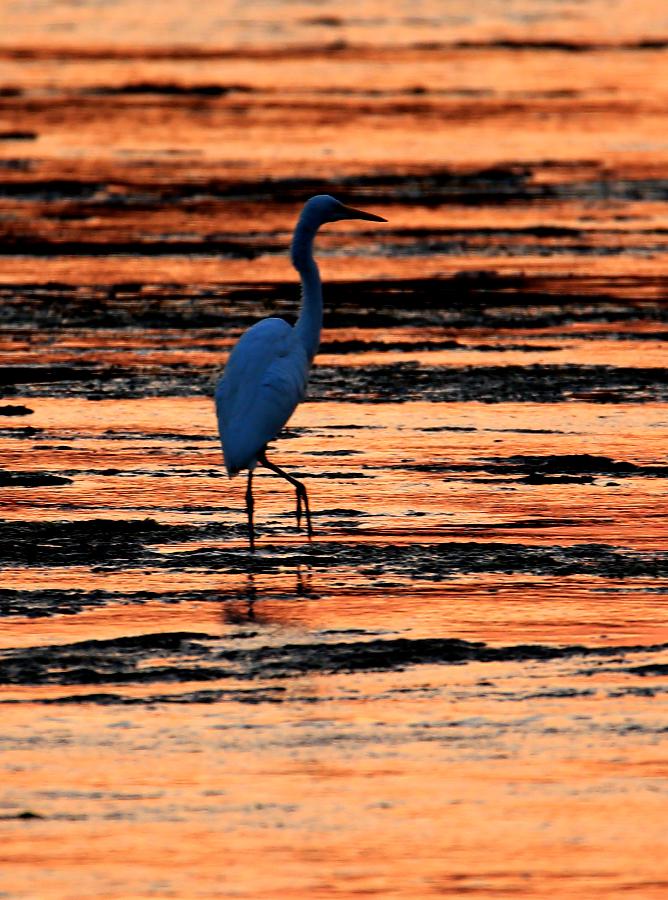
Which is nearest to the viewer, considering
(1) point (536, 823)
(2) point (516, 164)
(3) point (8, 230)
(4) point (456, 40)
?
(1) point (536, 823)

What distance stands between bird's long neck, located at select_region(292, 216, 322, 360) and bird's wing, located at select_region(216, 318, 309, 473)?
31cm

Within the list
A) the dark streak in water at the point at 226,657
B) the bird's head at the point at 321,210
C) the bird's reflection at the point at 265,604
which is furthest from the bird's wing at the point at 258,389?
the dark streak in water at the point at 226,657

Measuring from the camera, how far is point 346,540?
38.4 ft

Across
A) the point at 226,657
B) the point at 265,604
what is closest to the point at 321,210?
the point at 265,604

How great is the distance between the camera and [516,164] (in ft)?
95.5

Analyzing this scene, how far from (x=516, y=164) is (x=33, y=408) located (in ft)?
48.6

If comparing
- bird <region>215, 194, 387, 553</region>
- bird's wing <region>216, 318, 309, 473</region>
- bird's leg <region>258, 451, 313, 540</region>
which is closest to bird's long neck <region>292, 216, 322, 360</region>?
bird <region>215, 194, 387, 553</region>

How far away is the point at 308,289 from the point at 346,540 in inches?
86.3

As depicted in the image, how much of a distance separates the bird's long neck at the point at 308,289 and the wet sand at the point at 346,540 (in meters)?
0.82

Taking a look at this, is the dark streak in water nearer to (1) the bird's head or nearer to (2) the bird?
(2) the bird

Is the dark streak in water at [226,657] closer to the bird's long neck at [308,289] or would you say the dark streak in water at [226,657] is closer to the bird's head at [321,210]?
the bird's long neck at [308,289]

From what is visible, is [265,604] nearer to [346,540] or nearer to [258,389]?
[346,540]

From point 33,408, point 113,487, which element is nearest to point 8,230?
point 33,408

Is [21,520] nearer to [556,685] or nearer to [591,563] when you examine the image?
[591,563]
